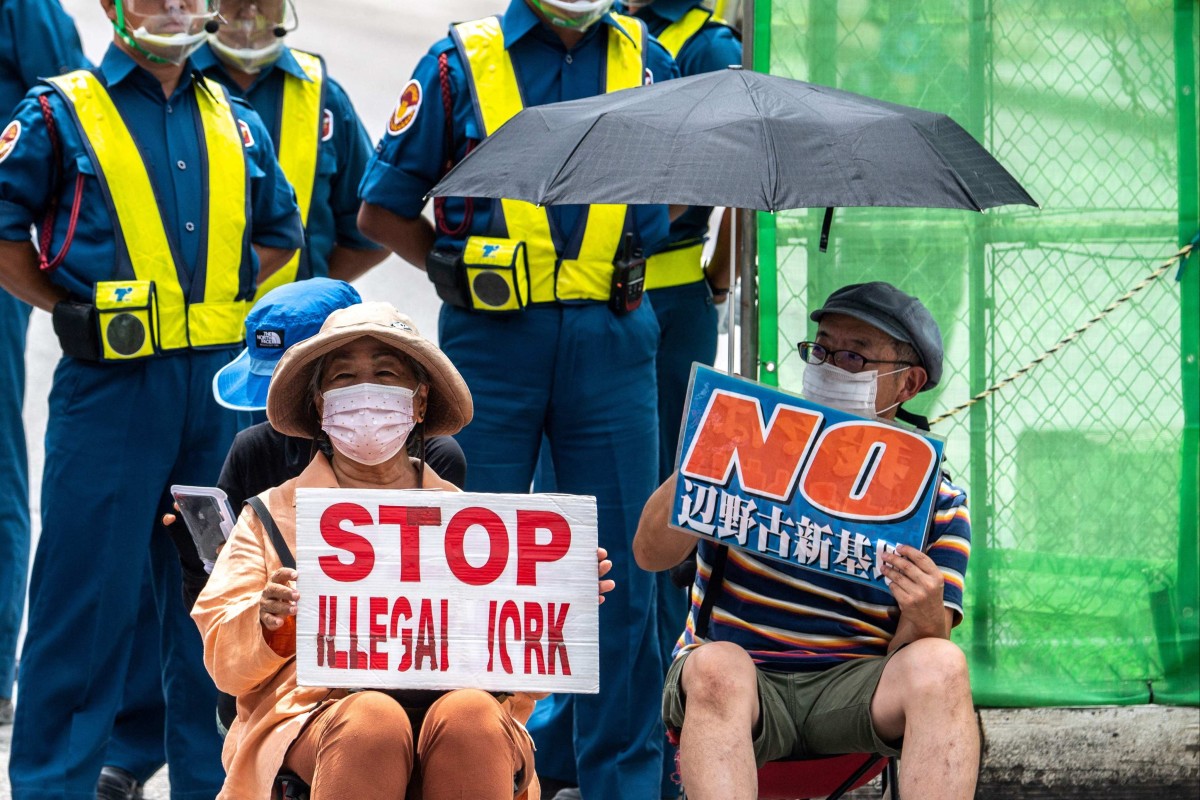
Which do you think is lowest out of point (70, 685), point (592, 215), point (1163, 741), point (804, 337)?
point (1163, 741)

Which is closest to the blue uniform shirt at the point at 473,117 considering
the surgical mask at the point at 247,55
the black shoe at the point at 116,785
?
the surgical mask at the point at 247,55

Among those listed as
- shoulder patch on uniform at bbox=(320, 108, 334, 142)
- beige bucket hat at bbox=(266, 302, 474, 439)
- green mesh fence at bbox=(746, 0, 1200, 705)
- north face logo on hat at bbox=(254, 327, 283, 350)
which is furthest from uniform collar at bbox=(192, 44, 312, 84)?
beige bucket hat at bbox=(266, 302, 474, 439)

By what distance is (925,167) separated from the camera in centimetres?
350

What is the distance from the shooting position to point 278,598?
3.12 meters

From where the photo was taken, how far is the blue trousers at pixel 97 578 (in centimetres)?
439

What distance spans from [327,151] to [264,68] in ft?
1.07

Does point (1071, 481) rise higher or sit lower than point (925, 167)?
lower

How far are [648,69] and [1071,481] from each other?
1601mm

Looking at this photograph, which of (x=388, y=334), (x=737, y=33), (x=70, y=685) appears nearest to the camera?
(x=388, y=334)

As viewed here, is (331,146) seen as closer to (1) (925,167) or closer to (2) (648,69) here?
(2) (648,69)

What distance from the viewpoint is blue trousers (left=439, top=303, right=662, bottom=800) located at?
4594mm

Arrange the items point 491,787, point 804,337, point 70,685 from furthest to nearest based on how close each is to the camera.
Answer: point 804,337 → point 70,685 → point 491,787

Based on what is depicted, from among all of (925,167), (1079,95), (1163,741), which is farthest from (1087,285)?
(925,167)

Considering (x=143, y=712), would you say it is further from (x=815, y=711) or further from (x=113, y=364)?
(x=815, y=711)
